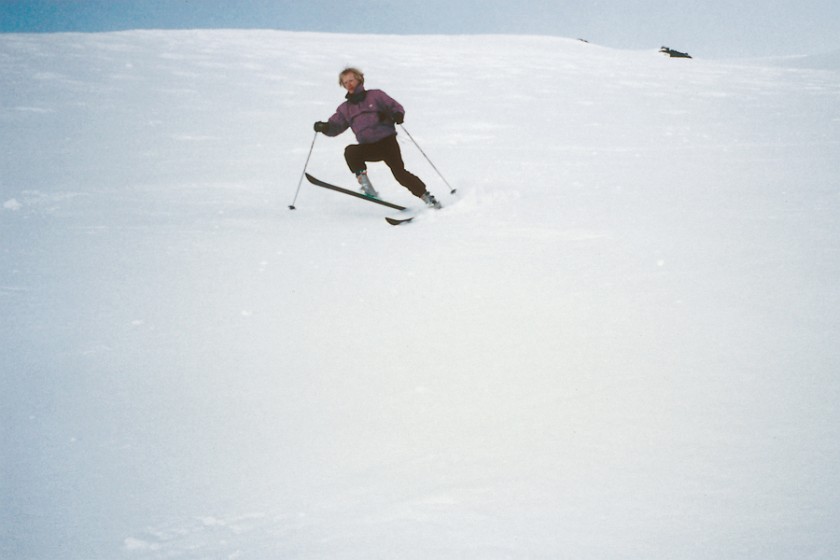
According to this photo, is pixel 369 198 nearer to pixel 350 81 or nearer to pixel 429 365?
pixel 350 81

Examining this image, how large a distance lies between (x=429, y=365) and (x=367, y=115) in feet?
11.7

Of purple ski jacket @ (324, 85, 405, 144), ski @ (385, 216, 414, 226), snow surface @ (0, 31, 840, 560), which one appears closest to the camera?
snow surface @ (0, 31, 840, 560)

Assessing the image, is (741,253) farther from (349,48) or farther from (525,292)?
(349,48)

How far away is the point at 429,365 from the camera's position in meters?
2.35

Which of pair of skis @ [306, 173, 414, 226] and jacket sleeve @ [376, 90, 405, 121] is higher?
jacket sleeve @ [376, 90, 405, 121]

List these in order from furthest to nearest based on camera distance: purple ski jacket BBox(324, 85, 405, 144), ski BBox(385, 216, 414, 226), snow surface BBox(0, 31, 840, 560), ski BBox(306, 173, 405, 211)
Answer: purple ski jacket BBox(324, 85, 405, 144) < ski BBox(306, 173, 405, 211) < ski BBox(385, 216, 414, 226) < snow surface BBox(0, 31, 840, 560)

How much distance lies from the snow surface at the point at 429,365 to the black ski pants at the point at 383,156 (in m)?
0.42

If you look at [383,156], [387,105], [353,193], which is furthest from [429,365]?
[387,105]

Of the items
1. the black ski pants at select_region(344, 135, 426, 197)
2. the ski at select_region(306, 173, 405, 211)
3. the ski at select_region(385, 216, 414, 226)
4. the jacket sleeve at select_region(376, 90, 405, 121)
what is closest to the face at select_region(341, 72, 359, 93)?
the jacket sleeve at select_region(376, 90, 405, 121)

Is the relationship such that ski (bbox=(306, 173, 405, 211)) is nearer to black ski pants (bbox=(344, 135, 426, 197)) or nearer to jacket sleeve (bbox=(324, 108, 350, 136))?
black ski pants (bbox=(344, 135, 426, 197))

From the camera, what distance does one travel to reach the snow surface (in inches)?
59.2

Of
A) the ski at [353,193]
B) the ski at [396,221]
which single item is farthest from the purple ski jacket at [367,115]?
the ski at [396,221]

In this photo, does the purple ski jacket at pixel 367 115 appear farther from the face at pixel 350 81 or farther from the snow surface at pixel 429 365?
the snow surface at pixel 429 365

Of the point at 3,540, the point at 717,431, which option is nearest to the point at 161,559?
the point at 3,540
